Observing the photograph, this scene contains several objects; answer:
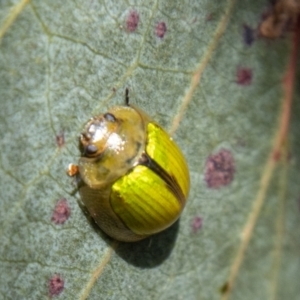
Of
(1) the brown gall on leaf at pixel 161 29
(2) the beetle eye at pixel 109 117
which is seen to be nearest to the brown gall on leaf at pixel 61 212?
(2) the beetle eye at pixel 109 117

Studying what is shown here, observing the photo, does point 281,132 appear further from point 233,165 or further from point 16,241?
point 16,241

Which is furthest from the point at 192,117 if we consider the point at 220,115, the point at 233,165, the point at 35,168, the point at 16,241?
the point at 16,241

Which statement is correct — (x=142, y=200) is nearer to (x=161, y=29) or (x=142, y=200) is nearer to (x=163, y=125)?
(x=163, y=125)

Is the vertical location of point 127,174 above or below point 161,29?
below

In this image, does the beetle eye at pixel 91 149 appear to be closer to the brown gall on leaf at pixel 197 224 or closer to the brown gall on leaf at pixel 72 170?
the brown gall on leaf at pixel 72 170

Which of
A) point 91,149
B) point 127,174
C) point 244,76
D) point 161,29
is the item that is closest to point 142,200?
point 127,174

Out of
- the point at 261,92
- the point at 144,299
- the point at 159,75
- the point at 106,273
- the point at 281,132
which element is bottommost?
the point at 144,299
